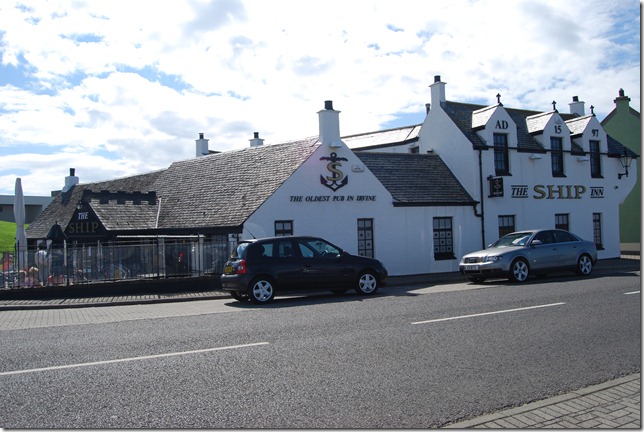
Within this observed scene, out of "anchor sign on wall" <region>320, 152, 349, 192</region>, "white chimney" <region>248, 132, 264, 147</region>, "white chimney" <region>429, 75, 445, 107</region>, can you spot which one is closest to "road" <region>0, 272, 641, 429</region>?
"anchor sign on wall" <region>320, 152, 349, 192</region>

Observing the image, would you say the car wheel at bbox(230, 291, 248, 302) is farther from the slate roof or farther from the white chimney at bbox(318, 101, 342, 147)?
the slate roof

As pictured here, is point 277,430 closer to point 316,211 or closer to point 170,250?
point 170,250

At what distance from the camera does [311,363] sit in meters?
7.62

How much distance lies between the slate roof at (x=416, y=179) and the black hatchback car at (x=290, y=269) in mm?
7303

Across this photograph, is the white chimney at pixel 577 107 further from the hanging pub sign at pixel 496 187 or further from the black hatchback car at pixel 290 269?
the black hatchback car at pixel 290 269

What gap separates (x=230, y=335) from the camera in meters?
9.81

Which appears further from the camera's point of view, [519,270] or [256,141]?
[256,141]

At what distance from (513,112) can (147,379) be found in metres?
26.2

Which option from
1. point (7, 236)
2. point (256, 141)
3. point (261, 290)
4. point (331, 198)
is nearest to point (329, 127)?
point (331, 198)

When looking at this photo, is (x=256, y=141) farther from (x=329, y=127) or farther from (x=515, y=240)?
(x=515, y=240)

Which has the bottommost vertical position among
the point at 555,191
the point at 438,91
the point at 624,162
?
the point at 555,191

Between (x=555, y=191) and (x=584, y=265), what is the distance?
846cm

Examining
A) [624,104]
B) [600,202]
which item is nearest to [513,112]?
[600,202]

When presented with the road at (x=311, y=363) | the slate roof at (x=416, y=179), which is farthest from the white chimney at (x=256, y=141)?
the road at (x=311, y=363)
